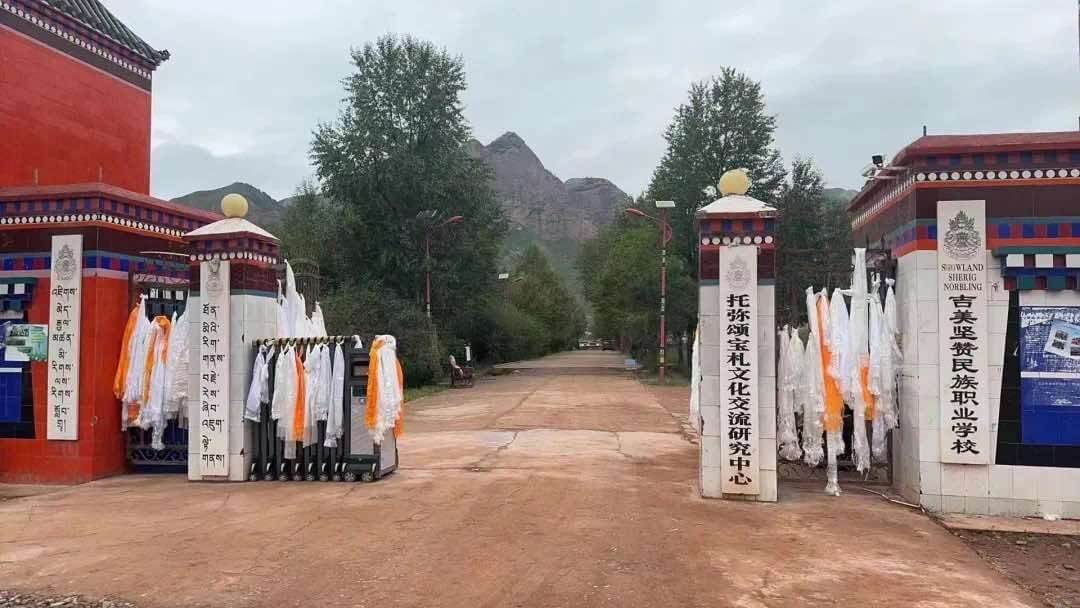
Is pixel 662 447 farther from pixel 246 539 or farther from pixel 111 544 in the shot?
pixel 111 544

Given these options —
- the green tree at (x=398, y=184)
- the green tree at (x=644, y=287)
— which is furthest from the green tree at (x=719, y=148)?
the green tree at (x=398, y=184)

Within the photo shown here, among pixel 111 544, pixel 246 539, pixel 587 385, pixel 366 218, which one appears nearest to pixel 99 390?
pixel 111 544

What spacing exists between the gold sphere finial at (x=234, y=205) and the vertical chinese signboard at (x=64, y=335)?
189 cm

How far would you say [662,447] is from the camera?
12445mm

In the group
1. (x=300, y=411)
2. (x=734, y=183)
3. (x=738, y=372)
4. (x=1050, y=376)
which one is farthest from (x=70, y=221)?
(x=1050, y=376)

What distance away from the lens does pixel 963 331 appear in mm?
7723

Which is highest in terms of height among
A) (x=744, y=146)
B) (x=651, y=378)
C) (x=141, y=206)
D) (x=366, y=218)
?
(x=744, y=146)

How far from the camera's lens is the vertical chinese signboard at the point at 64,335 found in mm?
9688

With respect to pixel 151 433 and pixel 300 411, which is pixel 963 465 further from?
pixel 151 433

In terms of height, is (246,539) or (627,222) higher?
(627,222)

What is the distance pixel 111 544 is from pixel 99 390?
381 cm

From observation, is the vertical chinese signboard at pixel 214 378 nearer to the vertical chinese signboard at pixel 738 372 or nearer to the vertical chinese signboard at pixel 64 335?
the vertical chinese signboard at pixel 64 335

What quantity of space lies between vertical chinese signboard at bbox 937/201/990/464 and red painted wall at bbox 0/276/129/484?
1026cm

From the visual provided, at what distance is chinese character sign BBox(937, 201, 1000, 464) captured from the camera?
25.1 feet
